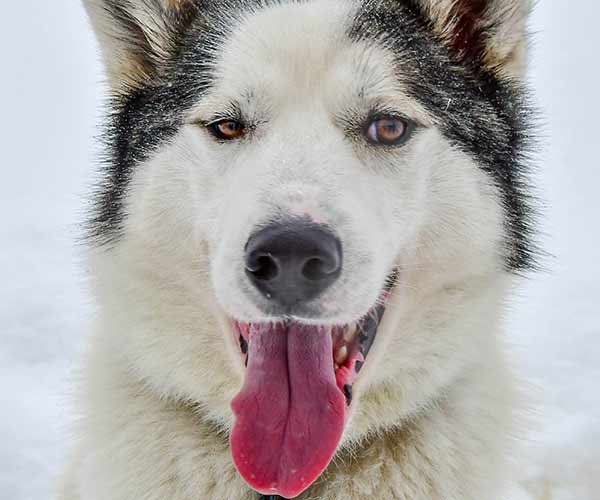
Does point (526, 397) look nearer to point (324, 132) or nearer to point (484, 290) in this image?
point (484, 290)

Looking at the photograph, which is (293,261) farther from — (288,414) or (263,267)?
(288,414)

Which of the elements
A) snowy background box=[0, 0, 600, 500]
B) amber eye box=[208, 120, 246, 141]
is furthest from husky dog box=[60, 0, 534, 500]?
snowy background box=[0, 0, 600, 500]

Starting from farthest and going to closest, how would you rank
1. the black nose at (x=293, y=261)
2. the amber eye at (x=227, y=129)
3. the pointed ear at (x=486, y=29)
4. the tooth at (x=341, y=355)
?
1. the pointed ear at (x=486, y=29)
2. the amber eye at (x=227, y=129)
3. the tooth at (x=341, y=355)
4. the black nose at (x=293, y=261)

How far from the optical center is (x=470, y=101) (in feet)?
9.44

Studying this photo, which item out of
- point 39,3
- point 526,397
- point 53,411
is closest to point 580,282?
point 526,397

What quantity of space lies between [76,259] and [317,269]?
315cm

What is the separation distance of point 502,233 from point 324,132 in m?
0.77

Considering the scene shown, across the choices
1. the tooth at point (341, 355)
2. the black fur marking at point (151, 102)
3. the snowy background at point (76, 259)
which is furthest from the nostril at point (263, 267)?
the snowy background at point (76, 259)

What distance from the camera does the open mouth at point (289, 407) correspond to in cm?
241

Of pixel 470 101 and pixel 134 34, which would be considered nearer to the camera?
pixel 470 101

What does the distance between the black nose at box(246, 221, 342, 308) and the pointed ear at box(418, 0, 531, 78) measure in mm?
1169

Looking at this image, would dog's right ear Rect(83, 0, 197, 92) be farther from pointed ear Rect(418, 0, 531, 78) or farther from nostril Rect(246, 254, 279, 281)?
nostril Rect(246, 254, 279, 281)

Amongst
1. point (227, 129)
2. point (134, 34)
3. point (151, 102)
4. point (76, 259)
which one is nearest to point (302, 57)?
point (227, 129)

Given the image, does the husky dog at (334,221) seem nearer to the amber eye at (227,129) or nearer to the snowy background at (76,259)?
the amber eye at (227,129)
